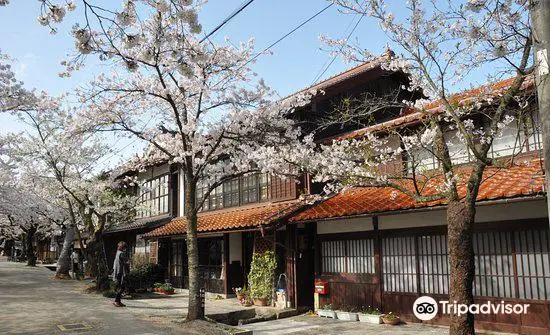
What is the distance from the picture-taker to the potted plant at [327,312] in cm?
1295

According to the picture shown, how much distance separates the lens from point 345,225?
13.3m

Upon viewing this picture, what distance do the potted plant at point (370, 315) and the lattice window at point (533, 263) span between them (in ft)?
11.6

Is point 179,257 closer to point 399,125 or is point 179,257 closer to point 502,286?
point 399,125

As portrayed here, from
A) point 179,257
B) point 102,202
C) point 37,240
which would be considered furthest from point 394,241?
point 37,240

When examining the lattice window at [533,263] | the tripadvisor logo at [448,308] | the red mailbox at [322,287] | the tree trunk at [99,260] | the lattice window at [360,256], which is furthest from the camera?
the tree trunk at [99,260]

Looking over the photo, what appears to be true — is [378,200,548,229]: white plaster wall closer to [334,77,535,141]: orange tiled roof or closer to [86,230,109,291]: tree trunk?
[334,77,535,141]: orange tiled roof

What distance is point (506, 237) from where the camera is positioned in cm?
1005

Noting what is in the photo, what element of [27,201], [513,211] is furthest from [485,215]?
[27,201]

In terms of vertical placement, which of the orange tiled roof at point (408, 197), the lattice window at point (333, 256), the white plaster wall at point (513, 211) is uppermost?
the orange tiled roof at point (408, 197)

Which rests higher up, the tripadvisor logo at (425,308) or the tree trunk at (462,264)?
the tree trunk at (462,264)

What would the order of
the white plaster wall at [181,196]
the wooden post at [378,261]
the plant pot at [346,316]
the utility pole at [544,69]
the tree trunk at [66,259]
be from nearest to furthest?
the utility pole at [544,69], the wooden post at [378,261], the plant pot at [346,316], the white plaster wall at [181,196], the tree trunk at [66,259]

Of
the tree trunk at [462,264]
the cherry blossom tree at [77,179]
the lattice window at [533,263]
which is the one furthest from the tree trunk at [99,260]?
the tree trunk at [462,264]

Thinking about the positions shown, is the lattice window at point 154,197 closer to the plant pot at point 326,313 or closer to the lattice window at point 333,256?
the lattice window at point 333,256

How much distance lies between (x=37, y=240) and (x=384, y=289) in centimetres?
4883
